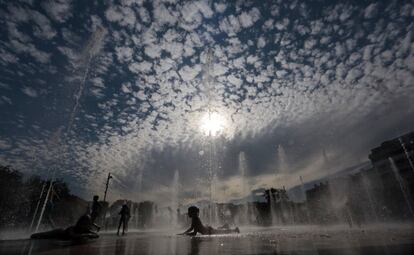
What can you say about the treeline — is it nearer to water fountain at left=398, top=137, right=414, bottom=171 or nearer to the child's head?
the child's head

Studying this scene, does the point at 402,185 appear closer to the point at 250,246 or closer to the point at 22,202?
the point at 250,246

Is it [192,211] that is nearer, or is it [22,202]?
[192,211]

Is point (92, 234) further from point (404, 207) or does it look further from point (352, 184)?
point (352, 184)

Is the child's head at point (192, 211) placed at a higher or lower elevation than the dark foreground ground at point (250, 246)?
higher

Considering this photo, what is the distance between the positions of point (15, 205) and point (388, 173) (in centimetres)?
5783

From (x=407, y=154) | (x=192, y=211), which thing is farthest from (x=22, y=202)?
(x=407, y=154)

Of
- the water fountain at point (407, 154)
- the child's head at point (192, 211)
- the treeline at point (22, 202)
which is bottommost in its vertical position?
the child's head at point (192, 211)

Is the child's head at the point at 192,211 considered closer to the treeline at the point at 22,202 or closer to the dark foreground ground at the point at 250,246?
the dark foreground ground at the point at 250,246

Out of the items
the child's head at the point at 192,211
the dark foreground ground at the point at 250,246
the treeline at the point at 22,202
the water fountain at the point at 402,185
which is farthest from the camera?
the water fountain at the point at 402,185

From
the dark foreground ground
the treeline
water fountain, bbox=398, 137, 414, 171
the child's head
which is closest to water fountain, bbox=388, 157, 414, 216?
water fountain, bbox=398, 137, 414, 171

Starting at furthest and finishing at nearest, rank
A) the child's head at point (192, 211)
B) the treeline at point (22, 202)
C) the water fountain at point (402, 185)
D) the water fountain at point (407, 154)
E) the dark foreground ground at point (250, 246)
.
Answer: the water fountain at point (407, 154) < the water fountain at point (402, 185) < the treeline at point (22, 202) < the child's head at point (192, 211) < the dark foreground ground at point (250, 246)

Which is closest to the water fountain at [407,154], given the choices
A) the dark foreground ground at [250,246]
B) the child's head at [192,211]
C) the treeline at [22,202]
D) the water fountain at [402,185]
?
the water fountain at [402,185]

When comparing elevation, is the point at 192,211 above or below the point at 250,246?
above

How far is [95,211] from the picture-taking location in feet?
42.3
